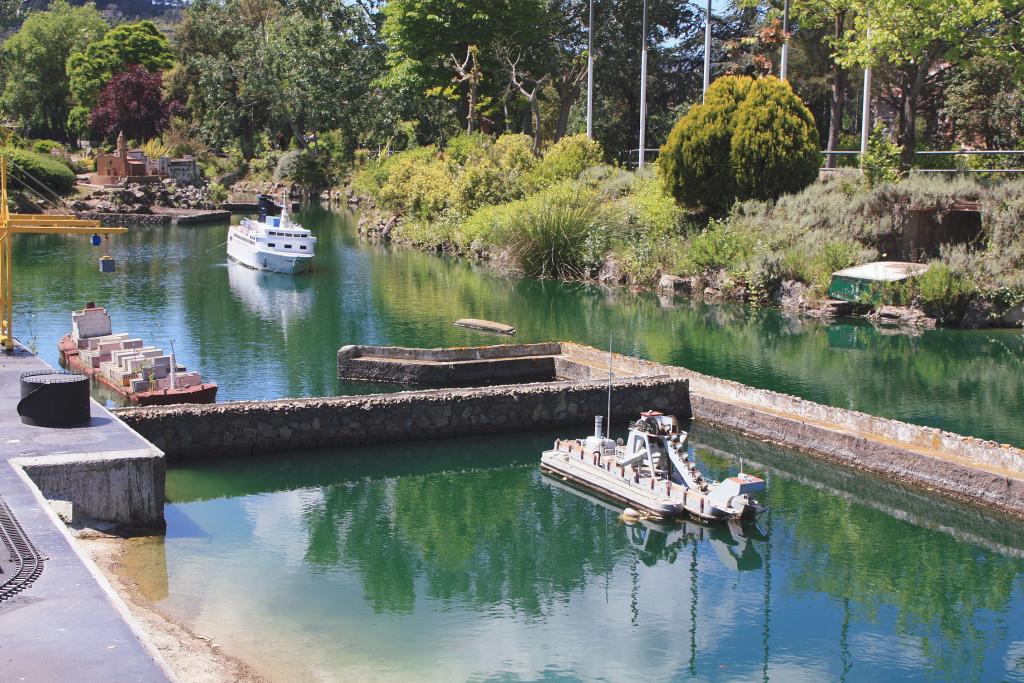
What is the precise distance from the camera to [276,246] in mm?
49469

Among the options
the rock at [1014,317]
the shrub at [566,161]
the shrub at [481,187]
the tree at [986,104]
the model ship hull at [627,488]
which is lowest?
the model ship hull at [627,488]

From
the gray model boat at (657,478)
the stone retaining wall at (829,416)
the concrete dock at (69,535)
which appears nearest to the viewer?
the concrete dock at (69,535)

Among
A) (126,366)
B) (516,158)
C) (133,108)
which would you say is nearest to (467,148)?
(516,158)

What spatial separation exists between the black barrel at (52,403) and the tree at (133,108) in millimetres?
83445

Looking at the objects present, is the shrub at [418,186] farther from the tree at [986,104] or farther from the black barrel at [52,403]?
the black barrel at [52,403]

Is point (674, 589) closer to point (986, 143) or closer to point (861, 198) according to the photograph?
point (861, 198)

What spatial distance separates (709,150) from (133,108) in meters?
64.2

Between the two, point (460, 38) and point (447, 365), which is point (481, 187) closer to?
point (460, 38)

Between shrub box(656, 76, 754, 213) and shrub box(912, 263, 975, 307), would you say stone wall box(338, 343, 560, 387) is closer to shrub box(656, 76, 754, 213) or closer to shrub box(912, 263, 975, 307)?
shrub box(912, 263, 975, 307)

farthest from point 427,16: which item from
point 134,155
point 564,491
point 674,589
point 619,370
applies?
point 674,589

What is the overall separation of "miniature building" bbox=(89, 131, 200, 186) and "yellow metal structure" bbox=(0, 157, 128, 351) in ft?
182

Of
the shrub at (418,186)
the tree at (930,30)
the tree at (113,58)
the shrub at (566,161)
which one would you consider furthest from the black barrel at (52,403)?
the tree at (113,58)

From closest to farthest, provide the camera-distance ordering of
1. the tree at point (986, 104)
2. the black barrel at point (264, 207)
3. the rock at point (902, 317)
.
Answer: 1. the rock at point (902, 317)
2. the tree at point (986, 104)
3. the black barrel at point (264, 207)

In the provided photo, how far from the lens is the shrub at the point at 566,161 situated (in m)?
54.9
